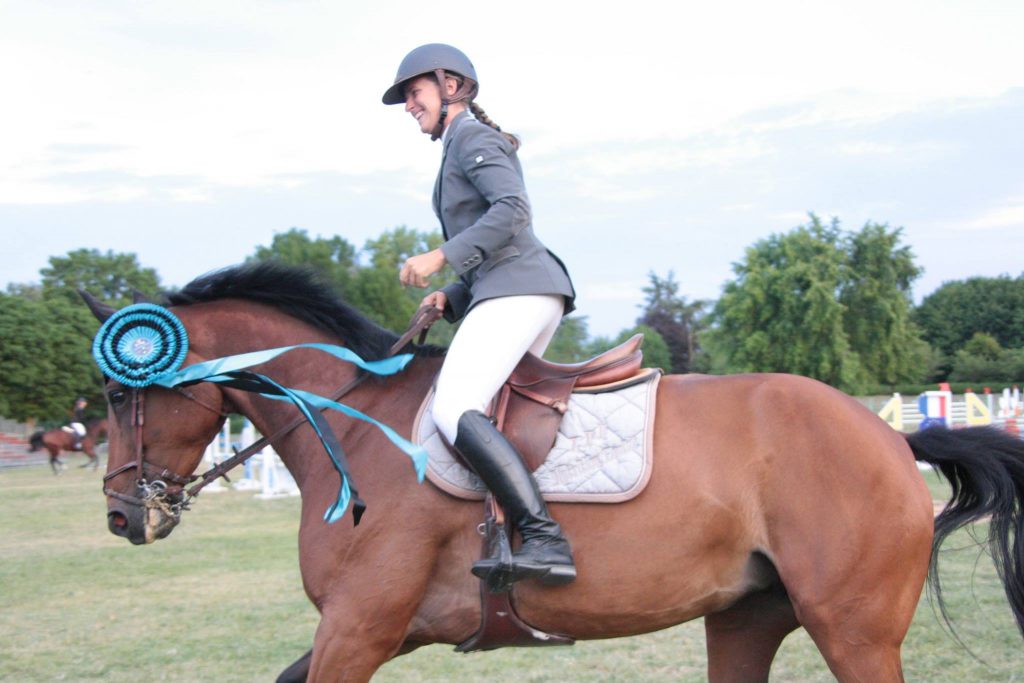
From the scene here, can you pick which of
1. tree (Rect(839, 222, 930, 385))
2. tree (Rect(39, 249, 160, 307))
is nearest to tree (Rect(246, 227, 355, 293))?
tree (Rect(39, 249, 160, 307))

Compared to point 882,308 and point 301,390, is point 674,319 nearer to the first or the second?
point 882,308

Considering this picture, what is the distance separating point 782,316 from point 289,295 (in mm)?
63480

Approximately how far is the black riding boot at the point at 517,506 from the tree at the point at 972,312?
38007mm

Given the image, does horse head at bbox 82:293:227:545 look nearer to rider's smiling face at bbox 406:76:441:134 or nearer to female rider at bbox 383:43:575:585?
female rider at bbox 383:43:575:585

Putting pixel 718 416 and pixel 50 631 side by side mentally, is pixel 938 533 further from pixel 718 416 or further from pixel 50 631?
pixel 50 631

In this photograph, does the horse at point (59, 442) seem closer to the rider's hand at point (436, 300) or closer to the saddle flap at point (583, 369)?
the rider's hand at point (436, 300)

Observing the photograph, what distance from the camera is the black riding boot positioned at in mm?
3873

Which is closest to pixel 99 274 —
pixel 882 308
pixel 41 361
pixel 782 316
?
pixel 41 361

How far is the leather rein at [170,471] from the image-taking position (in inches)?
167

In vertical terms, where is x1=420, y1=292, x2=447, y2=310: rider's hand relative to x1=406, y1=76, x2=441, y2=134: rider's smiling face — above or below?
below

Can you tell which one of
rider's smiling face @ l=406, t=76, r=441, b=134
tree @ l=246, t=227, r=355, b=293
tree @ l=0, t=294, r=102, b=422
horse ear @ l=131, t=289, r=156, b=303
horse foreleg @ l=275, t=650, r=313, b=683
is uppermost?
tree @ l=246, t=227, r=355, b=293

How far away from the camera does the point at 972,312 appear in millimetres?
55812

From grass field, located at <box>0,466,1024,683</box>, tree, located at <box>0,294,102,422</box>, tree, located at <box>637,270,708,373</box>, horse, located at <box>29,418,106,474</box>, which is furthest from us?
tree, located at <box>637,270,708,373</box>

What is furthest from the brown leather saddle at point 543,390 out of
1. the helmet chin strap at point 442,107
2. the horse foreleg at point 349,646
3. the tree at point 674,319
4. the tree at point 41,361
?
the tree at point 674,319
